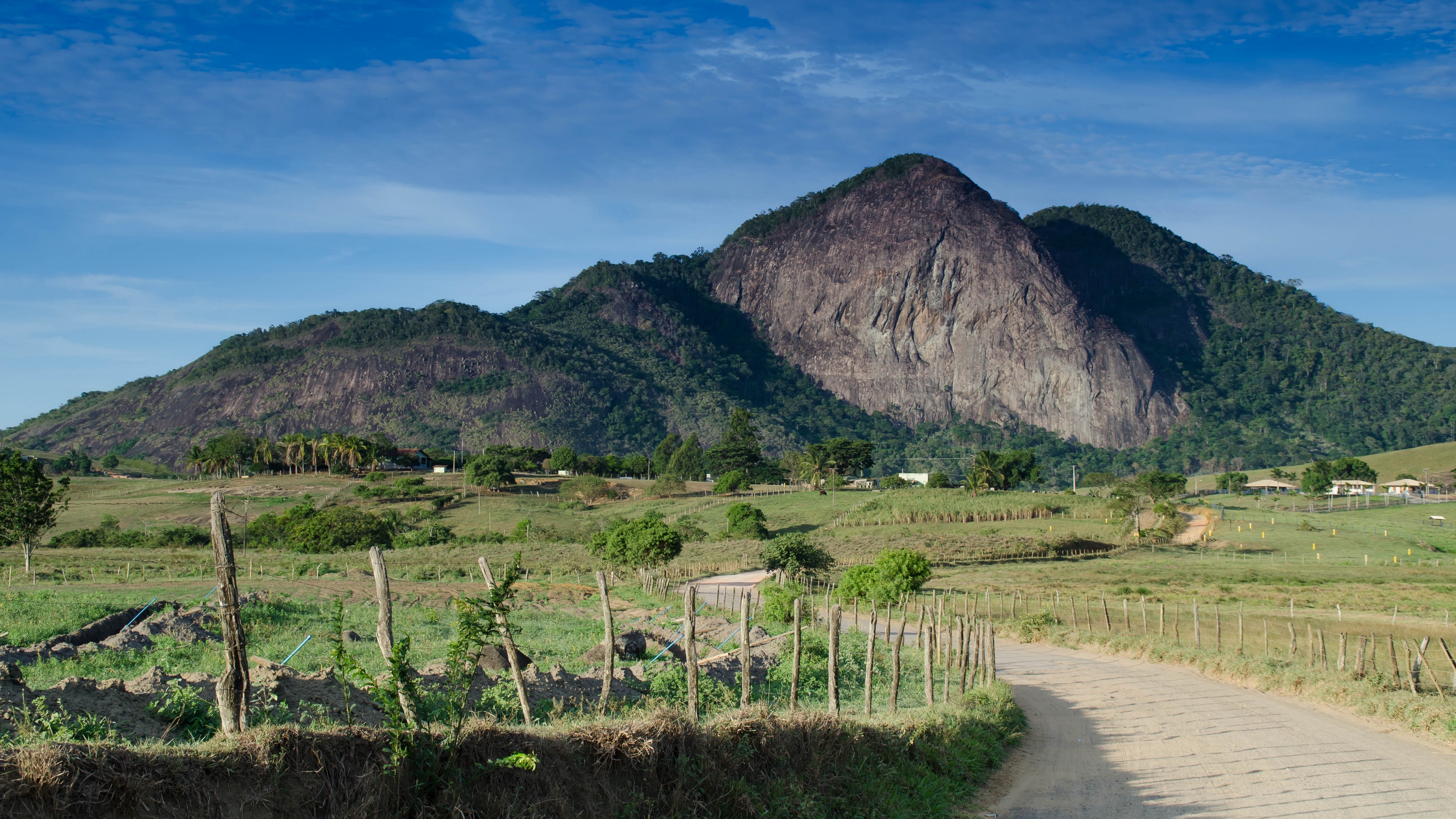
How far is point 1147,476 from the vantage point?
305 ft

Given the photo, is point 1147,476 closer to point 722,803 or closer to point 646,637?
point 646,637

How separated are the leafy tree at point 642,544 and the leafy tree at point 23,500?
2289 centimetres

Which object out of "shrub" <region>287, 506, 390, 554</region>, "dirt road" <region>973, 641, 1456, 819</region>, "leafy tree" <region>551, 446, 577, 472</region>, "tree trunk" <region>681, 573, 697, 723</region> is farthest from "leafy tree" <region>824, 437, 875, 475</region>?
"tree trunk" <region>681, 573, 697, 723</region>

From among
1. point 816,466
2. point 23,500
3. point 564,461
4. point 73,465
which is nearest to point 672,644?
point 23,500

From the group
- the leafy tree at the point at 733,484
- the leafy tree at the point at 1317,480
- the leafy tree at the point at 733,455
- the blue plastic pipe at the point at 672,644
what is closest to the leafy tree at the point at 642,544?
the blue plastic pipe at the point at 672,644

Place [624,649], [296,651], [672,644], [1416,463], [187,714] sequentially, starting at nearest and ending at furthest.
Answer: [187,714] → [296,651] → [672,644] → [624,649] → [1416,463]

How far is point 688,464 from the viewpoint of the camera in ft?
431

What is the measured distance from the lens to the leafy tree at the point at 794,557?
4128 cm

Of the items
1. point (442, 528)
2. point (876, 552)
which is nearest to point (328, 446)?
point (442, 528)

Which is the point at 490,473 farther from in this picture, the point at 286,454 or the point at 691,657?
the point at 691,657

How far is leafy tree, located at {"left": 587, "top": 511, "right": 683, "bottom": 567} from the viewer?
4156 centimetres

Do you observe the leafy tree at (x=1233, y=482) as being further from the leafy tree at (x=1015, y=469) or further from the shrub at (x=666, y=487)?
the shrub at (x=666, y=487)

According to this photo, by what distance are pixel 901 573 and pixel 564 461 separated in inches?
3877

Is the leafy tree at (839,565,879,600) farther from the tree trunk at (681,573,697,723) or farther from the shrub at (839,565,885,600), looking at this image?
the tree trunk at (681,573,697,723)
